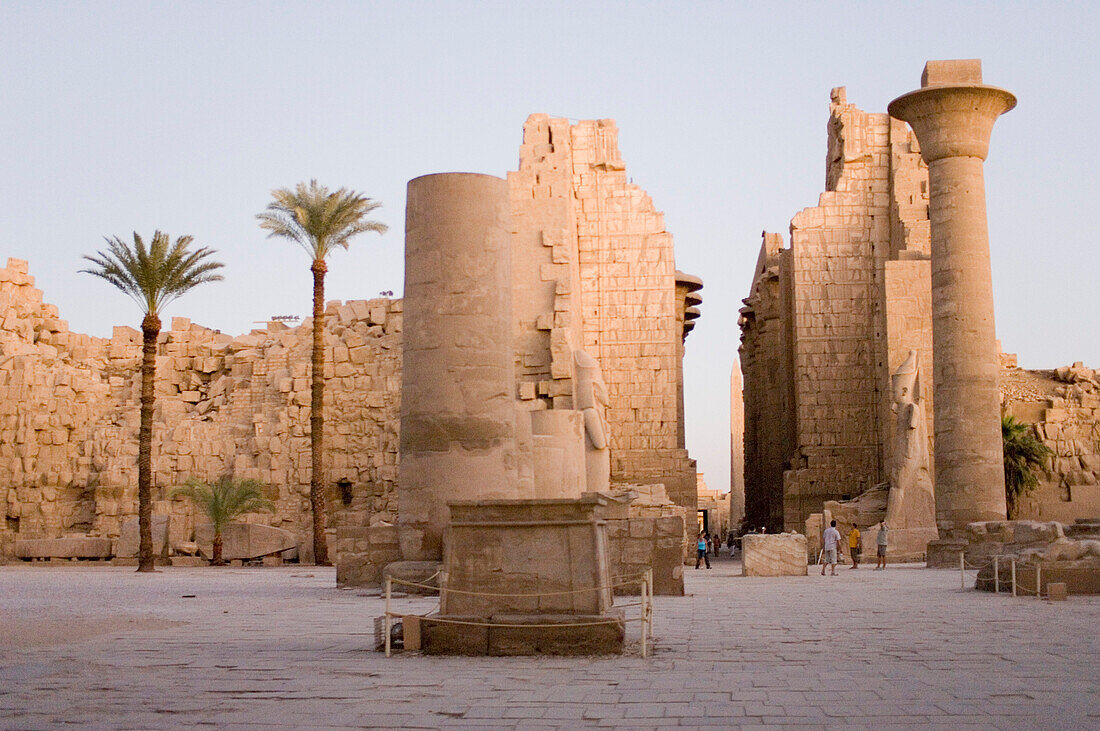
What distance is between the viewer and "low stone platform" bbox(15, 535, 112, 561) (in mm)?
29547

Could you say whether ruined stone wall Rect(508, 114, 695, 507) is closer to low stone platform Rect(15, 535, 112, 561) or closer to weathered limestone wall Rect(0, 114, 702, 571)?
weathered limestone wall Rect(0, 114, 702, 571)

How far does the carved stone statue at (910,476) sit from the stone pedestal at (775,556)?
5.72 meters

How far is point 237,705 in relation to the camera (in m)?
6.02

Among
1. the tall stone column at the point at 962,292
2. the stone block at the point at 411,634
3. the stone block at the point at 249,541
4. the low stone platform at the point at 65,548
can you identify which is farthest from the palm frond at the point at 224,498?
the stone block at the point at 411,634

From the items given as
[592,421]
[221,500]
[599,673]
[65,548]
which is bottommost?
[65,548]

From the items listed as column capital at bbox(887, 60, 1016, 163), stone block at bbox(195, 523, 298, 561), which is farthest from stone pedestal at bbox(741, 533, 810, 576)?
stone block at bbox(195, 523, 298, 561)

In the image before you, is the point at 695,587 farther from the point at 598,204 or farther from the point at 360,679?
the point at 598,204

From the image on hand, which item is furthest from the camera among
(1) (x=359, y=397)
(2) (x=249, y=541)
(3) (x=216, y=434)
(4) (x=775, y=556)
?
(1) (x=359, y=397)

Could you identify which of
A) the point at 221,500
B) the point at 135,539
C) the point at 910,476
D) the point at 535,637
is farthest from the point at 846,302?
the point at 535,637

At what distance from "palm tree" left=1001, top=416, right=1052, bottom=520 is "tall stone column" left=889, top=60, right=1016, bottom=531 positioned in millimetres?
6106

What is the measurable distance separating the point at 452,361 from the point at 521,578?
5.99m

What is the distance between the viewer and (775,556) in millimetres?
20016

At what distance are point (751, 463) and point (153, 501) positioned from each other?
19.4m

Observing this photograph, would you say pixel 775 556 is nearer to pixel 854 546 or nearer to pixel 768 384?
pixel 854 546
